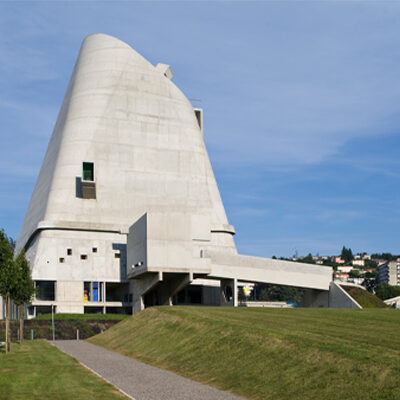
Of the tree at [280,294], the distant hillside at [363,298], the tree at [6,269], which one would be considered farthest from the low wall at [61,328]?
the tree at [280,294]

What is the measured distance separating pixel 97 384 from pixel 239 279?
135ft

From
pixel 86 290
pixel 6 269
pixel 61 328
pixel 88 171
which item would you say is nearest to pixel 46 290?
pixel 86 290

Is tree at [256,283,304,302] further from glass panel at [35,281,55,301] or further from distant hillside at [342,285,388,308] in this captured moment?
glass panel at [35,281,55,301]

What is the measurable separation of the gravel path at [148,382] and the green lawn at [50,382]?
54cm

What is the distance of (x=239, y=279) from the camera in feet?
193

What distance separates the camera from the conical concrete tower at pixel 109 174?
206 feet

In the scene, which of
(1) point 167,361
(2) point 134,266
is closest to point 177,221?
(2) point 134,266

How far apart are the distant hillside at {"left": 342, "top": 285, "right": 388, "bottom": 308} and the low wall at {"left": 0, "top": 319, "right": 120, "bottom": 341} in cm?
2466

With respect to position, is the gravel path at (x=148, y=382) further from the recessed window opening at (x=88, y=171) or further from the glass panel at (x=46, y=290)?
the recessed window opening at (x=88, y=171)

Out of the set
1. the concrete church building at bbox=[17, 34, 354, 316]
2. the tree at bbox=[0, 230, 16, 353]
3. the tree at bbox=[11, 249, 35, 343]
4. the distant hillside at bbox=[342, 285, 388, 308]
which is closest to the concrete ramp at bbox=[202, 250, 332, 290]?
the concrete church building at bbox=[17, 34, 354, 316]

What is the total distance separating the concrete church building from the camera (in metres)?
56.2

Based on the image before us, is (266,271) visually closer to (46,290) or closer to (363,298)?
(363,298)

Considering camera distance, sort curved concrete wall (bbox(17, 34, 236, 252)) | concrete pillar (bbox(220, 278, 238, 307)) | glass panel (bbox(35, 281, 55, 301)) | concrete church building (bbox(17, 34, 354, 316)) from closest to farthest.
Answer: concrete church building (bbox(17, 34, 354, 316)) < concrete pillar (bbox(220, 278, 238, 307)) < glass panel (bbox(35, 281, 55, 301)) < curved concrete wall (bbox(17, 34, 236, 252))

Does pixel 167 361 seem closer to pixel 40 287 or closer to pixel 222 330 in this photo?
pixel 222 330
